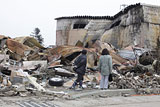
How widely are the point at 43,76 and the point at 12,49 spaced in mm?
4321

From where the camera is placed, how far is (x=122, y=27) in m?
22.0

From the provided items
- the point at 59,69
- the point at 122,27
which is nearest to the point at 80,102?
the point at 59,69

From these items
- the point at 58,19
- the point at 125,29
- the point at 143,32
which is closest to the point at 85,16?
the point at 58,19

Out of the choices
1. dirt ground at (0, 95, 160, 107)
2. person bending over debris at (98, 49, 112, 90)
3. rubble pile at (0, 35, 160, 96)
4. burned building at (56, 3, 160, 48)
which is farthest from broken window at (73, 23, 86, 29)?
dirt ground at (0, 95, 160, 107)

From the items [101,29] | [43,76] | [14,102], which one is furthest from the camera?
[101,29]

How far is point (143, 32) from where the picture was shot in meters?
19.7

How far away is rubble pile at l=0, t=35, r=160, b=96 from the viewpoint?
10180 mm

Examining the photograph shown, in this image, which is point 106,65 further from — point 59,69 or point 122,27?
point 122,27

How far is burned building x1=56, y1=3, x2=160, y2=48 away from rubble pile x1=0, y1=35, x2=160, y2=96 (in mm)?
3213

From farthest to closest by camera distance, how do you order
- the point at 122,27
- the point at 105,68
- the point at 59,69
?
the point at 122,27
the point at 59,69
the point at 105,68

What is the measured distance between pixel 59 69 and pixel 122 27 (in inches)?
417

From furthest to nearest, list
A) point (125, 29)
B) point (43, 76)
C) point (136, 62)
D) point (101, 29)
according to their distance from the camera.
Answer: point (101, 29) → point (125, 29) → point (136, 62) → point (43, 76)

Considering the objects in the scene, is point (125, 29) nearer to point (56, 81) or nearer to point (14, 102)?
point (56, 81)

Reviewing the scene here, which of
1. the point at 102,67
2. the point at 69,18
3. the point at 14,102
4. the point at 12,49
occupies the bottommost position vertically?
the point at 14,102
